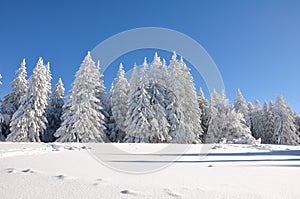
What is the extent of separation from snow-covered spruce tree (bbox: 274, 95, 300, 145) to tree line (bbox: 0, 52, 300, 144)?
43.9 ft

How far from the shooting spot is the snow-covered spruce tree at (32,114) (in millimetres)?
24234

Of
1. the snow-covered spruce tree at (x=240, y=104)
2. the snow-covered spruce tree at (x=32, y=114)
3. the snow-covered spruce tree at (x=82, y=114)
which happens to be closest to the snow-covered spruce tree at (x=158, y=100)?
the snow-covered spruce tree at (x=82, y=114)

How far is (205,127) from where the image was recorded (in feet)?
118

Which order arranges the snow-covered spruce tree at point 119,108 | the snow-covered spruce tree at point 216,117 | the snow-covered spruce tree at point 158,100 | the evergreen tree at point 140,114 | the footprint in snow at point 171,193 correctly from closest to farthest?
the footprint in snow at point 171,193 < the evergreen tree at point 140,114 < the snow-covered spruce tree at point 158,100 < the snow-covered spruce tree at point 119,108 < the snow-covered spruce tree at point 216,117

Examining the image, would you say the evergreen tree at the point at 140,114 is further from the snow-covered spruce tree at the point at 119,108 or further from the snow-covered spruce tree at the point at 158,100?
the snow-covered spruce tree at the point at 119,108

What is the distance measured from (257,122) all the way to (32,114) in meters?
44.2

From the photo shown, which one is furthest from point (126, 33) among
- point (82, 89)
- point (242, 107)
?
point (242, 107)

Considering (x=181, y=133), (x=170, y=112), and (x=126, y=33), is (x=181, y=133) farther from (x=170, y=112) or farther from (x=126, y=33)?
(x=126, y=33)

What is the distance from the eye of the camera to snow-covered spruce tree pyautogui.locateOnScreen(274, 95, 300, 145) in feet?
126

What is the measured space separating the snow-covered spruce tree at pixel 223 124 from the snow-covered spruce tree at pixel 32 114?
2331 cm

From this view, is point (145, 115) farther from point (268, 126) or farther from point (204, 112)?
point (268, 126)

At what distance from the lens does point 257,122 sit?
46812 millimetres

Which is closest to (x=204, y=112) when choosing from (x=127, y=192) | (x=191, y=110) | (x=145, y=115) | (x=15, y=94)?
(x=191, y=110)

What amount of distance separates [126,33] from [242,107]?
1386 inches
